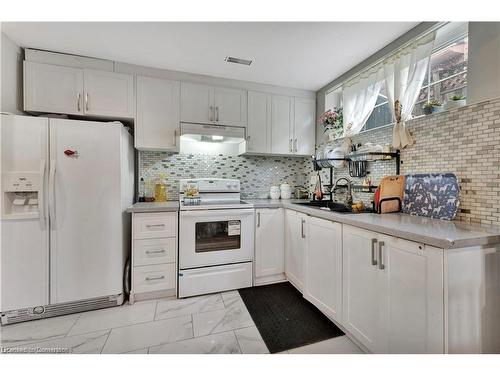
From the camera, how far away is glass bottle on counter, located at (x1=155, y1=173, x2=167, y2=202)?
2.66 m

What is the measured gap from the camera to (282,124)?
2939mm

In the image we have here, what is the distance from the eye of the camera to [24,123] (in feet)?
5.78

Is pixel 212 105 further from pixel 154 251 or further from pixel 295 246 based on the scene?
pixel 295 246

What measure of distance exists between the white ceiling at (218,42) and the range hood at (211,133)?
2.04 ft

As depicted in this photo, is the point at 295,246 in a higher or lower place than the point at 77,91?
lower

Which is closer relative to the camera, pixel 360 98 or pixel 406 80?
pixel 406 80

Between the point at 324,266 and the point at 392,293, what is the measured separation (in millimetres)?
607

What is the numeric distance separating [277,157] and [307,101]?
867 mm

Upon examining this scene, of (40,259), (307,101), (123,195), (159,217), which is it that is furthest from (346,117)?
(40,259)

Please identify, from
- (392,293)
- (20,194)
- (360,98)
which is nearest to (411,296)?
(392,293)

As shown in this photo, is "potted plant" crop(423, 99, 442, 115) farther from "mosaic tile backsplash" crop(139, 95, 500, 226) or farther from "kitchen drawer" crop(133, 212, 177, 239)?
"kitchen drawer" crop(133, 212, 177, 239)

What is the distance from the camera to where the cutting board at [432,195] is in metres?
1.46

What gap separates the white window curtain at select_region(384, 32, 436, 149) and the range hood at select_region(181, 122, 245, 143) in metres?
1.58

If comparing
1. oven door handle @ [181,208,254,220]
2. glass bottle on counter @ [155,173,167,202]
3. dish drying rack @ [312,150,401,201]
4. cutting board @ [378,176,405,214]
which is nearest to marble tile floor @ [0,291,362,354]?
oven door handle @ [181,208,254,220]
